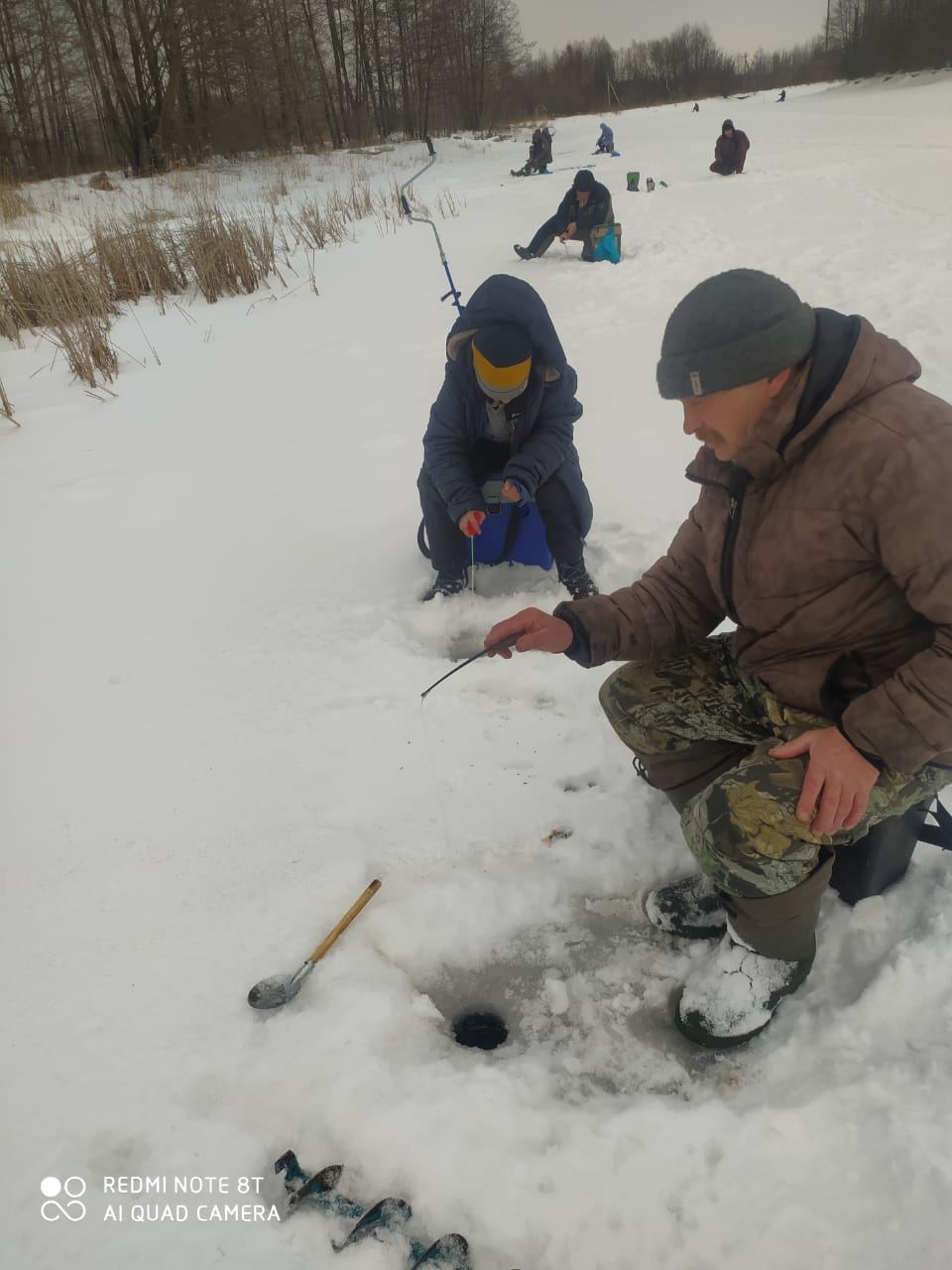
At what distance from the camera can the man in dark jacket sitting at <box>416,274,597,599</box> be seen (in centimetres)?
229

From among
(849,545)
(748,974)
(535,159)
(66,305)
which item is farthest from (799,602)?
(535,159)

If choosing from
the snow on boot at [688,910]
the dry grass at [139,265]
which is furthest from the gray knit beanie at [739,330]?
the dry grass at [139,265]

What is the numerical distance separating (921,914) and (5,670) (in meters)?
2.65

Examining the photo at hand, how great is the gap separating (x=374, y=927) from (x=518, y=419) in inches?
64.7

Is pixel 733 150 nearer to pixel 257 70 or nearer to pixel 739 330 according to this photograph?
pixel 739 330

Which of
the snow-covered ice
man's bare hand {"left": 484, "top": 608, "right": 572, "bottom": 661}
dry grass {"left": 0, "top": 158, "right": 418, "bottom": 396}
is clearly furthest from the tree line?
man's bare hand {"left": 484, "top": 608, "right": 572, "bottom": 661}

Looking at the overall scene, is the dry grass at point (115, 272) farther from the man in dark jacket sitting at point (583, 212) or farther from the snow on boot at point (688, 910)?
the snow on boot at point (688, 910)

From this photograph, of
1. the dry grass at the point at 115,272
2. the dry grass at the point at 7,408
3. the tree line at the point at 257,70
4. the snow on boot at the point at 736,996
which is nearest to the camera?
the snow on boot at the point at 736,996

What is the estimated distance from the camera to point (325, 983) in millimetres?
1477

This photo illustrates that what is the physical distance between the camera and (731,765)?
153 cm

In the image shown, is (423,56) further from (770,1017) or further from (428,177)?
(770,1017)

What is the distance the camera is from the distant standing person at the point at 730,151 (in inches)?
364

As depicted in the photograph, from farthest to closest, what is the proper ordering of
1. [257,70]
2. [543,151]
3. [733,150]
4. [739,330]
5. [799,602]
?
[257,70] < [543,151] < [733,150] < [799,602] < [739,330]

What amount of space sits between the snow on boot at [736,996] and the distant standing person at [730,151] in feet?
34.4
